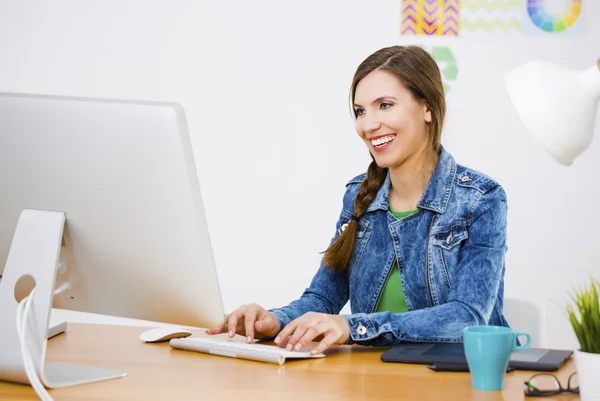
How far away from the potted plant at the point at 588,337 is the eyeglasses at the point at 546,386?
9 centimetres

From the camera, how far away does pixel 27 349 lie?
1.15 metres

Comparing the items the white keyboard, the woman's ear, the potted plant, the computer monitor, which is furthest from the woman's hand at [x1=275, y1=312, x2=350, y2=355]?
the woman's ear

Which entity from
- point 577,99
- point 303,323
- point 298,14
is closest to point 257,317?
point 303,323

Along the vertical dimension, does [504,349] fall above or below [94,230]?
below

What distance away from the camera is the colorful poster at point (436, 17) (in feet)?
10.7

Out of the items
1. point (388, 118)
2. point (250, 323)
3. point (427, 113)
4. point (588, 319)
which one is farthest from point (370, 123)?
point (588, 319)

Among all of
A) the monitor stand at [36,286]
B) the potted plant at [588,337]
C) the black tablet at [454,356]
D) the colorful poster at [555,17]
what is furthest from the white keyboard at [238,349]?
the colorful poster at [555,17]

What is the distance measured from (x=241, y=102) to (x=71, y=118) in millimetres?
2228

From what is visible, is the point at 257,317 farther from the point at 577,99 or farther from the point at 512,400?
the point at 577,99

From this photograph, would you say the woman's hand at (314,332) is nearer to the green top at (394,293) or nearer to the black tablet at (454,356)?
the black tablet at (454,356)

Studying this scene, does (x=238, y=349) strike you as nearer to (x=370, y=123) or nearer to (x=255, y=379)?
(x=255, y=379)

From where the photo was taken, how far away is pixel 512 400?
113cm

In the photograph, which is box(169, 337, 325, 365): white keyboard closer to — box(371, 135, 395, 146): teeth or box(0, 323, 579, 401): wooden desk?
box(0, 323, 579, 401): wooden desk

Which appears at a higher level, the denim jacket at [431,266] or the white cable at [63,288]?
the white cable at [63,288]
